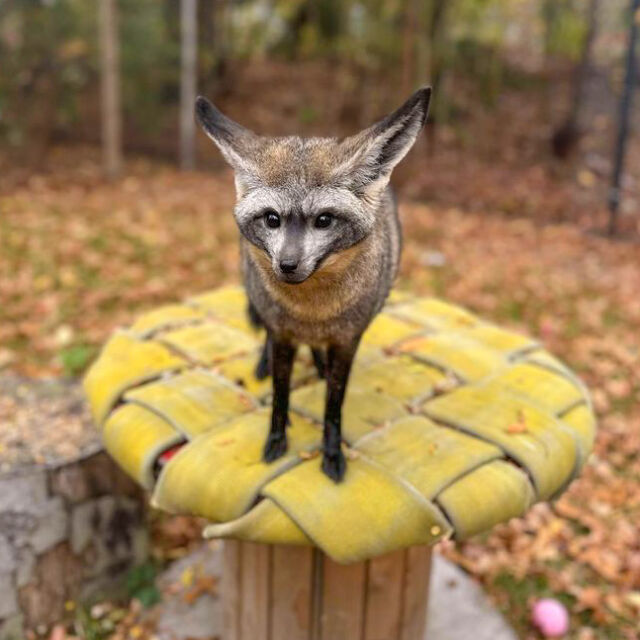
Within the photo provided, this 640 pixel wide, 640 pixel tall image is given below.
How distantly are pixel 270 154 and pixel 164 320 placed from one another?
1.88 meters

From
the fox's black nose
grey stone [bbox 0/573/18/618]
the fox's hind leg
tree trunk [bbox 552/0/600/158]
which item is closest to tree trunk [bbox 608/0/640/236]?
tree trunk [bbox 552/0/600/158]

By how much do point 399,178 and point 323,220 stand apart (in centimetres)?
779

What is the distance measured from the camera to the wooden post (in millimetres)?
2762

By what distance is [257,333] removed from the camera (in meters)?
3.50

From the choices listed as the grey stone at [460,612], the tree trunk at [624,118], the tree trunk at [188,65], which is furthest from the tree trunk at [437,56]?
the grey stone at [460,612]

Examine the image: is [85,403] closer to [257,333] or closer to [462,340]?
[257,333]

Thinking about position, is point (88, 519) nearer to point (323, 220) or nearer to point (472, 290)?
point (323, 220)

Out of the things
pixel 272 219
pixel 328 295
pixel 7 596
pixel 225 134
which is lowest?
pixel 7 596

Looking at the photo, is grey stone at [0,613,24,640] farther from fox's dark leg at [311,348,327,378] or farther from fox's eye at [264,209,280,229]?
fox's eye at [264,209,280,229]

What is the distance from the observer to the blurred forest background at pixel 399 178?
4.37 m

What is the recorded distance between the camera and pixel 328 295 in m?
2.29

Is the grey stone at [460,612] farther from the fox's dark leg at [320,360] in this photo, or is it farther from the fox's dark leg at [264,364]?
the fox's dark leg at [264,364]

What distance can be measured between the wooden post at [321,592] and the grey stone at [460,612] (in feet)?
1.89

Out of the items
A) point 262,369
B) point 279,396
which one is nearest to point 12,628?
point 262,369
